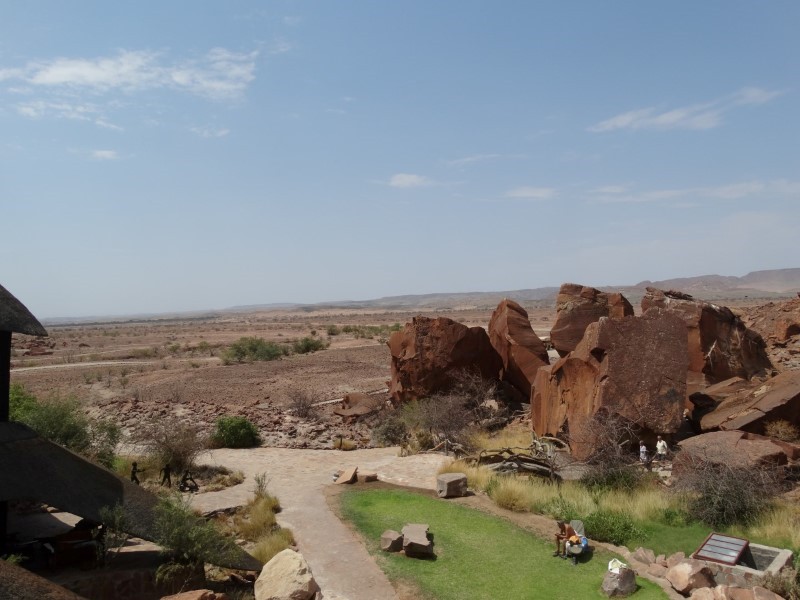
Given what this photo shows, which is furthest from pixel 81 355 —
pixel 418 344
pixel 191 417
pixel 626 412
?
pixel 626 412

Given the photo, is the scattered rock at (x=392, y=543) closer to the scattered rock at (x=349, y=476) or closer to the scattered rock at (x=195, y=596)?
the scattered rock at (x=195, y=596)

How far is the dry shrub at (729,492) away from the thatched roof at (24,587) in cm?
994

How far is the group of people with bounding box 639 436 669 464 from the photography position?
13406mm

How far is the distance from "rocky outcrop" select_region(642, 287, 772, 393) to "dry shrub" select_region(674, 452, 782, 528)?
263 inches

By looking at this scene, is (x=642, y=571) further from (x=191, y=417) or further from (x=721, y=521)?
(x=191, y=417)

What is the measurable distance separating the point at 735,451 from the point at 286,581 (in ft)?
29.7

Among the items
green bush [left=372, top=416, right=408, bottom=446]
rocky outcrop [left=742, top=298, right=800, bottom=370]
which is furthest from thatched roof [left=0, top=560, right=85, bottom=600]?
rocky outcrop [left=742, top=298, right=800, bottom=370]

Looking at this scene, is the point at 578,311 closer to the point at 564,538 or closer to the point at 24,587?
the point at 564,538

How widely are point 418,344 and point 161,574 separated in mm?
14796

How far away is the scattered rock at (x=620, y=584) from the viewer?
26.7 ft

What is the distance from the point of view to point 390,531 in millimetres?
9984

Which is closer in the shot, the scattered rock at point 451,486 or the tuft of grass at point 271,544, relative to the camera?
the tuft of grass at point 271,544

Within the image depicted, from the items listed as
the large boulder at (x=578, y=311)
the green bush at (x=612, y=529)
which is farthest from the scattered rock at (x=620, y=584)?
the large boulder at (x=578, y=311)

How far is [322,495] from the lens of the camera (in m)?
13.4
